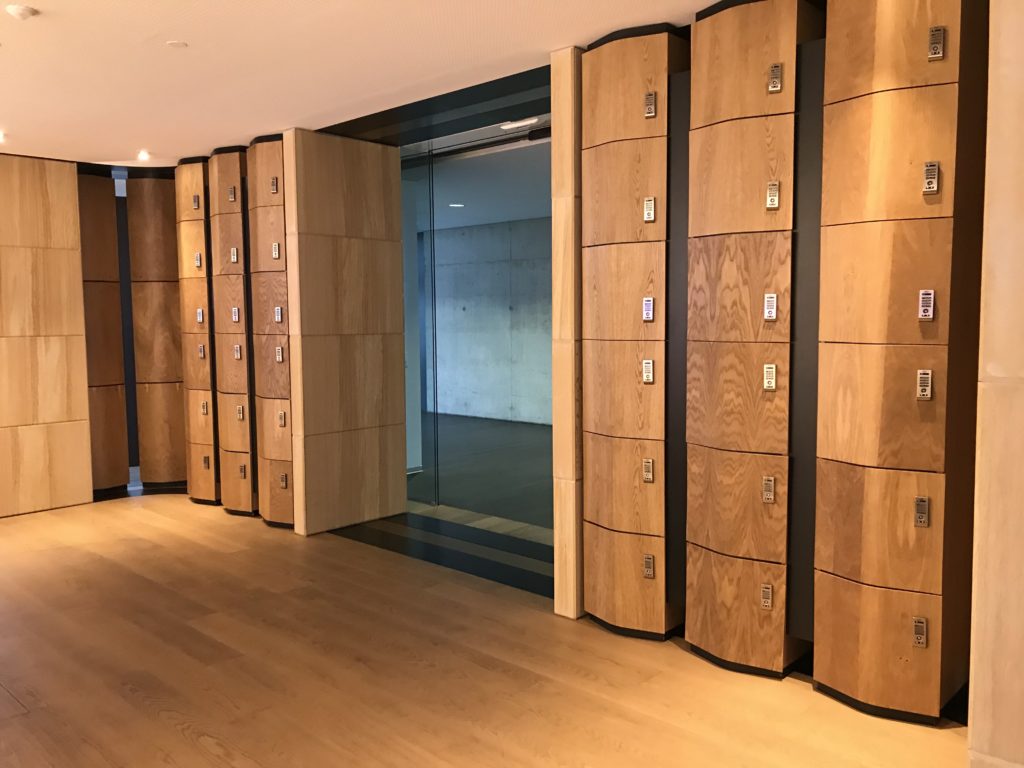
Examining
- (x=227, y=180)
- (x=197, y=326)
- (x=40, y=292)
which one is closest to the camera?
(x=227, y=180)

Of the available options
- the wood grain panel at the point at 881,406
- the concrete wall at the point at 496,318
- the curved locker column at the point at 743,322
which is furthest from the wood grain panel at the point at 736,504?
the concrete wall at the point at 496,318

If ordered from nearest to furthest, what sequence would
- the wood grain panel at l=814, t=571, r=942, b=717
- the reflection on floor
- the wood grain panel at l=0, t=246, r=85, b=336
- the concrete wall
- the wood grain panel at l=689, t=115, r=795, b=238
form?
the wood grain panel at l=814, t=571, r=942, b=717
the wood grain panel at l=689, t=115, r=795, b=238
the wood grain panel at l=0, t=246, r=85, b=336
the reflection on floor
the concrete wall

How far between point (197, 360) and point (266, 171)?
2053 mm

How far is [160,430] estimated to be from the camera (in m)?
8.25

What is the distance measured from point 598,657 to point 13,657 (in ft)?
10.2

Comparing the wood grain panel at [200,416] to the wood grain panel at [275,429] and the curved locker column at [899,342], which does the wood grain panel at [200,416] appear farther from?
the curved locker column at [899,342]

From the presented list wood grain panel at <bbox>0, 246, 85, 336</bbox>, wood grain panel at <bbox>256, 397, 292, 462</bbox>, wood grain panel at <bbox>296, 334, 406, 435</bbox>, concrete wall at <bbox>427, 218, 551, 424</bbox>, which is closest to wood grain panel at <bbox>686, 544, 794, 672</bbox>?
wood grain panel at <bbox>296, 334, 406, 435</bbox>

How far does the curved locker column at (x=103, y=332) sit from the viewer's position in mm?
7887

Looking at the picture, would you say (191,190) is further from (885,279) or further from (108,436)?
(885,279)

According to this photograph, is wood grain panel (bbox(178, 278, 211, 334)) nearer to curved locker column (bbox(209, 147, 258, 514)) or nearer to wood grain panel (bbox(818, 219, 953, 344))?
curved locker column (bbox(209, 147, 258, 514))

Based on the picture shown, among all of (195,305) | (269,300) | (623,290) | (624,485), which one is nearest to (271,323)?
(269,300)

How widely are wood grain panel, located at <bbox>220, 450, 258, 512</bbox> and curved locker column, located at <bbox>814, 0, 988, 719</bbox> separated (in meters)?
5.18

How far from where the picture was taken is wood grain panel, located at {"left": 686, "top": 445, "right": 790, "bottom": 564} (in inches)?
151

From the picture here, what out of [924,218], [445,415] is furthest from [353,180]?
[445,415]
